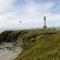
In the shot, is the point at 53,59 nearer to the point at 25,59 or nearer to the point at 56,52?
the point at 56,52

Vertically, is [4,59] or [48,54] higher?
[48,54]

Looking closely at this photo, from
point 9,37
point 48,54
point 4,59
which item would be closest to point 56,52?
point 48,54

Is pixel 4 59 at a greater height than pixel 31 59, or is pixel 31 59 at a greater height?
pixel 31 59

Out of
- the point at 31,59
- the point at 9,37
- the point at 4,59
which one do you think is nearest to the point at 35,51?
the point at 31,59

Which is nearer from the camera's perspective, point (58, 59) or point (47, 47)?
point (58, 59)

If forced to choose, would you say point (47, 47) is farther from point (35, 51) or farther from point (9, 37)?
point (9, 37)

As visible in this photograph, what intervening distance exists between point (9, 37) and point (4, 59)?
221ft

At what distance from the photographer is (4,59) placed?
51375mm

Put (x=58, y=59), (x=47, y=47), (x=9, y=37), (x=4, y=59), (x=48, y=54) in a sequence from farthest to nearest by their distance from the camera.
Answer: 1. (x=9, y=37)
2. (x=4, y=59)
3. (x=47, y=47)
4. (x=48, y=54)
5. (x=58, y=59)

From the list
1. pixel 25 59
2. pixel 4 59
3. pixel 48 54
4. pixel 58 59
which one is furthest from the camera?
pixel 4 59

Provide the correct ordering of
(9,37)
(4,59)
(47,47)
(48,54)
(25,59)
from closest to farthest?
(48,54) < (25,59) < (47,47) < (4,59) < (9,37)

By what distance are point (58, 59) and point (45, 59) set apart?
173 centimetres

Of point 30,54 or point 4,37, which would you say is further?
point 4,37

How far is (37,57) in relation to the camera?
28.0 m
